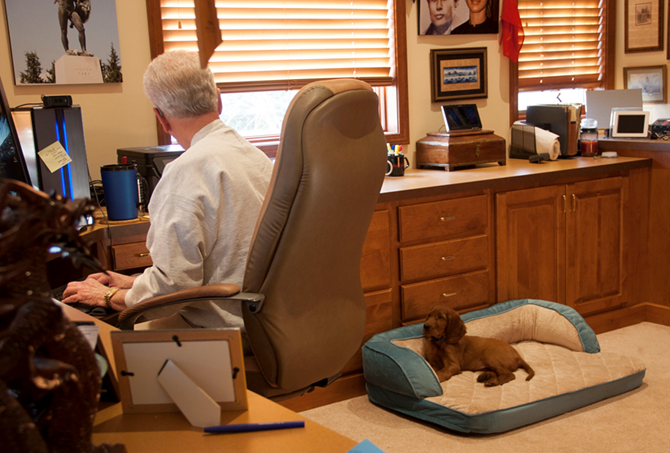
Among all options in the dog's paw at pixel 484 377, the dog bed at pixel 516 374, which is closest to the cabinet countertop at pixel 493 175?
the dog bed at pixel 516 374

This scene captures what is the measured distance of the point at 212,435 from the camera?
0.75 m

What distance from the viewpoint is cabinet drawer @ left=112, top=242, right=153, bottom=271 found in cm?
225

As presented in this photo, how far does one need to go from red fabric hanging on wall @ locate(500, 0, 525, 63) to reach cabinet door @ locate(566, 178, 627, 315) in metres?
1.00

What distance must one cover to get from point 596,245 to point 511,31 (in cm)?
140

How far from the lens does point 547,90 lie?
4191mm

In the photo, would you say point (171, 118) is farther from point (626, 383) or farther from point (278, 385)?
point (626, 383)

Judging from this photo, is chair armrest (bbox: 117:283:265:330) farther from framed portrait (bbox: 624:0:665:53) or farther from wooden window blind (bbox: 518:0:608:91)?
framed portrait (bbox: 624:0:665:53)

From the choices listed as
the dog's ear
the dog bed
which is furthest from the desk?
the dog's ear

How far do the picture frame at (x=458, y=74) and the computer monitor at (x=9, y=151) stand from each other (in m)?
2.39

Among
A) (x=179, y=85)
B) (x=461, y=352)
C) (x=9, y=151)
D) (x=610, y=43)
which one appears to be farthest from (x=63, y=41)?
(x=610, y=43)

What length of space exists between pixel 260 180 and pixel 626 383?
2016 mm

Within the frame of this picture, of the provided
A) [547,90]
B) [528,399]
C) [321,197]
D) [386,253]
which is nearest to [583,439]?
[528,399]

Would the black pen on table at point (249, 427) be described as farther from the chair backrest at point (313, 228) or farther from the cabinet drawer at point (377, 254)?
the cabinet drawer at point (377, 254)

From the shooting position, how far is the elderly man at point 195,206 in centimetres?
154
